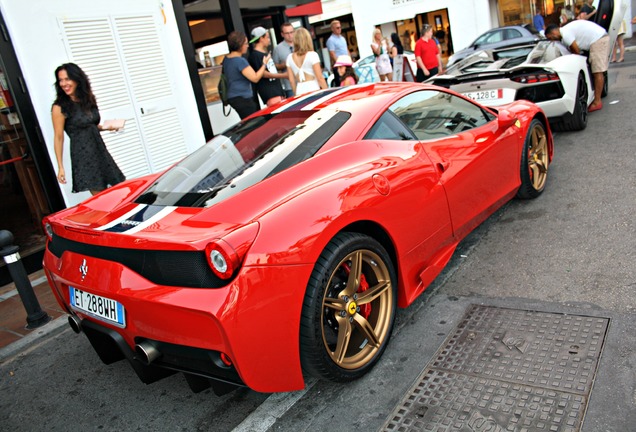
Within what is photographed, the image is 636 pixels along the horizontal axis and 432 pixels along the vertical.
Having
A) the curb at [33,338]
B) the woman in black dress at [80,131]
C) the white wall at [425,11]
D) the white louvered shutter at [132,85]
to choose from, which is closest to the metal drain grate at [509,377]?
the curb at [33,338]

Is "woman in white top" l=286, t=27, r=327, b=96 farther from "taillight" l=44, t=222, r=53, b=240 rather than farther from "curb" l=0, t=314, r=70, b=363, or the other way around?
"taillight" l=44, t=222, r=53, b=240

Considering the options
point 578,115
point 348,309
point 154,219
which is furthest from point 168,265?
point 578,115

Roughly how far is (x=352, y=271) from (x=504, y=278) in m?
1.33

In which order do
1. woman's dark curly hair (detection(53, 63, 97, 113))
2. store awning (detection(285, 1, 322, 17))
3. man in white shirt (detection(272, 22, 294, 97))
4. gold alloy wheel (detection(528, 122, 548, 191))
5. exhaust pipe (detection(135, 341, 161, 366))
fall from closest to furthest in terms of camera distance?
exhaust pipe (detection(135, 341, 161, 366)), gold alloy wheel (detection(528, 122, 548, 191)), woman's dark curly hair (detection(53, 63, 97, 113)), man in white shirt (detection(272, 22, 294, 97)), store awning (detection(285, 1, 322, 17))

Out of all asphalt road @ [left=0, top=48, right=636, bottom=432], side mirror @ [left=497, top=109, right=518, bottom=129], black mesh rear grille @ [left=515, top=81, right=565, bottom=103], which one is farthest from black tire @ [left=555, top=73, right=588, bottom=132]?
side mirror @ [left=497, top=109, right=518, bottom=129]

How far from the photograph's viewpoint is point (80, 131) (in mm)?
5160

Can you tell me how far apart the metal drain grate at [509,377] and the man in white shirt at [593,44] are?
6116 mm

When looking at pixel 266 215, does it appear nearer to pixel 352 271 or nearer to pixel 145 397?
pixel 352 271

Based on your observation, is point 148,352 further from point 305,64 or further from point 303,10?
point 303,10

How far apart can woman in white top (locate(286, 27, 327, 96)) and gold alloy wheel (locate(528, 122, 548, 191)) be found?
Result: 3.30 meters

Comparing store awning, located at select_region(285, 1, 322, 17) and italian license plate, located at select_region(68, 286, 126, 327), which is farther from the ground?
store awning, located at select_region(285, 1, 322, 17)

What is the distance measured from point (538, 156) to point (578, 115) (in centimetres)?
236

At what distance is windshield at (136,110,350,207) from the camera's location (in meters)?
2.87

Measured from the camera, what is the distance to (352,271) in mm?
2734
